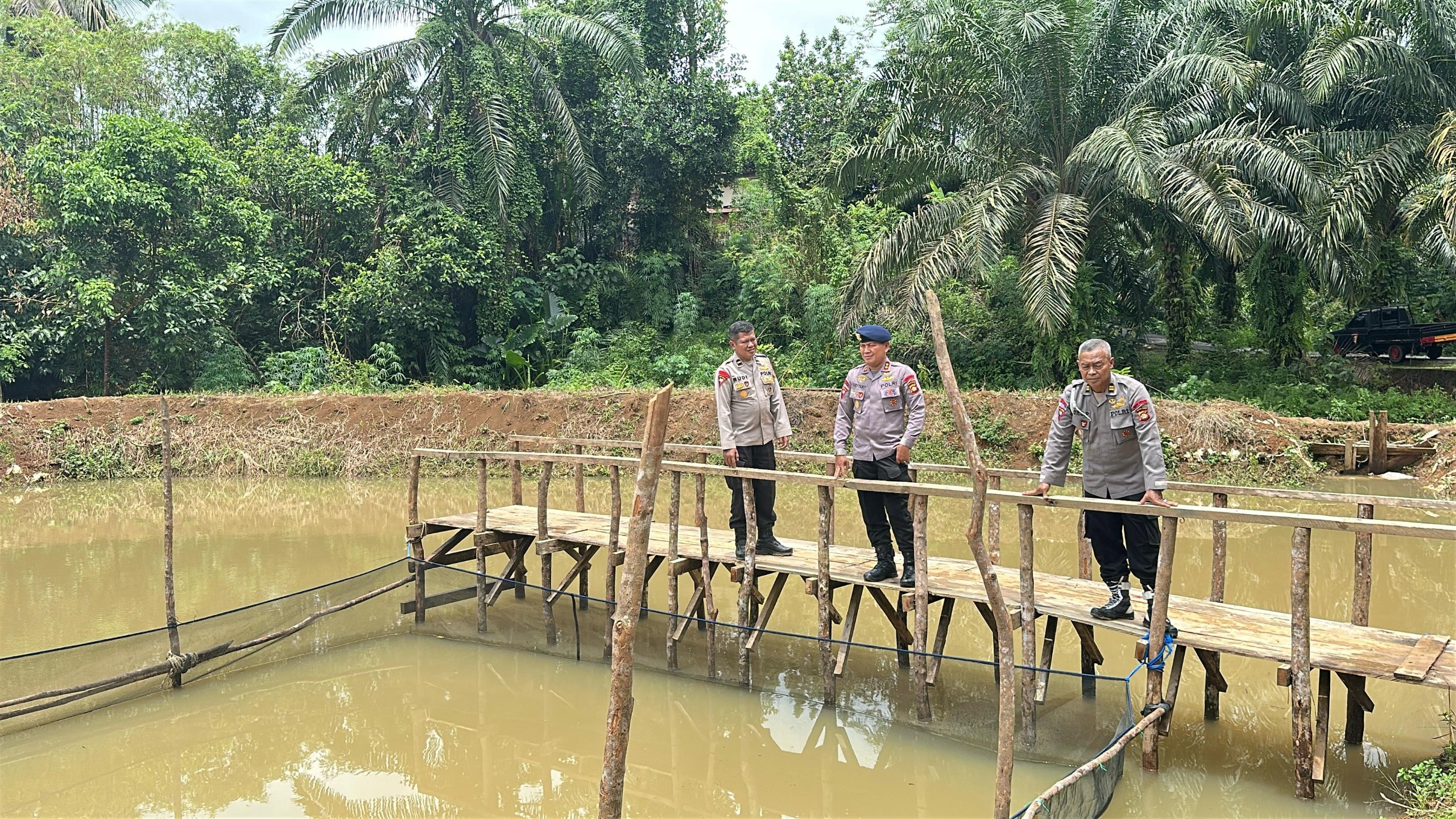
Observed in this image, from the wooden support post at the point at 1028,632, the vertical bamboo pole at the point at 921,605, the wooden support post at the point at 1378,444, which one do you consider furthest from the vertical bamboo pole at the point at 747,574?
the wooden support post at the point at 1378,444

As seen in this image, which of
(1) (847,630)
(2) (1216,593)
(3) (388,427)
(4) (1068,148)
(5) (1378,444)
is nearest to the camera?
(2) (1216,593)

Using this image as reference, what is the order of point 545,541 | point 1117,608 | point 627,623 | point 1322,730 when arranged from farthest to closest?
point 545,541 → point 1117,608 → point 1322,730 → point 627,623

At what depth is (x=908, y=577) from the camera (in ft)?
20.0

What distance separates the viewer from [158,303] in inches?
698

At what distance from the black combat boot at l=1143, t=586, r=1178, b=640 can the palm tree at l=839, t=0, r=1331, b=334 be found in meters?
9.33

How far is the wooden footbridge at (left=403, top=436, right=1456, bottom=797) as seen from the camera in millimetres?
4652

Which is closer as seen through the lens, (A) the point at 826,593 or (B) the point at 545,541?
(A) the point at 826,593

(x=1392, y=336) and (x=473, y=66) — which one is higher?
(x=473, y=66)

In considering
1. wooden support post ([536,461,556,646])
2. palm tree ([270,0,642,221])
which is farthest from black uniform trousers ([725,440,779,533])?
palm tree ([270,0,642,221])

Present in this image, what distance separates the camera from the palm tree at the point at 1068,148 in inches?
569

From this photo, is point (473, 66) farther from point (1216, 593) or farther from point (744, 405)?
point (1216, 593)

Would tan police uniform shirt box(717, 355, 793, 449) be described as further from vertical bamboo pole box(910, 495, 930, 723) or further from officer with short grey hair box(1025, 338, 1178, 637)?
officer with short grey hair box(1025, 338, 1178, 637)

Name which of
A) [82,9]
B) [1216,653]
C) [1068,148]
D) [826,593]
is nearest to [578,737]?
[826,593]

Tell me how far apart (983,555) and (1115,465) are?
2.21 meters
